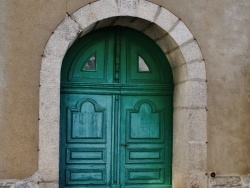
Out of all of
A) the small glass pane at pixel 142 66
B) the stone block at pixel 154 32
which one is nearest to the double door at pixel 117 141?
the small glass pane at pixel 142 66

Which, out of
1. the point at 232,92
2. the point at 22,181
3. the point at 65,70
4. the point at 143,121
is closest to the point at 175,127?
the point at 143,121

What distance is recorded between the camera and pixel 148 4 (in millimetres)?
5270

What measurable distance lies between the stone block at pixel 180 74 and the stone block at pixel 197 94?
0.41 ft

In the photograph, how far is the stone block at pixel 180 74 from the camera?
5409 millimetres

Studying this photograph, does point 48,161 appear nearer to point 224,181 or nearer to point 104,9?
point 104,9

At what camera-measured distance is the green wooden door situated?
5465 millimetres

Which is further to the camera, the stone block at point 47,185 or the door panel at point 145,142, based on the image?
the door panel at point 145,142

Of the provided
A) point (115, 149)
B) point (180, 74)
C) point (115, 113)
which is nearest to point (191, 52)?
point (180, 74)

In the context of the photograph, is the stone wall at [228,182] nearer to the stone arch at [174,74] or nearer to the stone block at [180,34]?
the stone arch at [174,74]

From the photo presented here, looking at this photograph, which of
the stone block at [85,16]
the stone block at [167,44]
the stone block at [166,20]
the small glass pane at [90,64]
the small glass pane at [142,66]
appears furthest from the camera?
the small glass pane at [142,66]

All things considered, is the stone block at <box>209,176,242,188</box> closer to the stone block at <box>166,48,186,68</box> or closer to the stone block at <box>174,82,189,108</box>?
the stone block at <box>174,82,189,108</box>

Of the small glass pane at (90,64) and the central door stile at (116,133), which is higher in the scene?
the small glass pane at (90,64)

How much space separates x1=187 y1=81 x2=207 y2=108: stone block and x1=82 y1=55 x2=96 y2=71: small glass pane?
119 cm

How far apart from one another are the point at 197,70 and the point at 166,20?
70 centimetres
